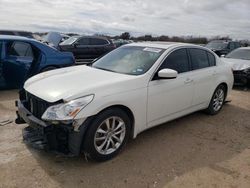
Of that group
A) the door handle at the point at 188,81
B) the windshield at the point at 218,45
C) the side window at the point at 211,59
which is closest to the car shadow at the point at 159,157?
the door handle at the point at 188,81

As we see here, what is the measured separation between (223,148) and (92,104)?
7.78 feet

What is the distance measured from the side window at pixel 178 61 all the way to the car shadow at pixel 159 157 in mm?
1153

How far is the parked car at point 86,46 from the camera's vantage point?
46.1 ft

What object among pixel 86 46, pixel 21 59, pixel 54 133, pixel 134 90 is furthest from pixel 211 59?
pixel 86 46

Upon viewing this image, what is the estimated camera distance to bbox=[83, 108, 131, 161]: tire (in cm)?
353

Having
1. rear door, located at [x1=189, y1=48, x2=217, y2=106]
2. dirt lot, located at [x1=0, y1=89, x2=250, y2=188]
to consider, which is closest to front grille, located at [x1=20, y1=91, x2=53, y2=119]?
dirt lot, located at [x1=0, y1=89, x2=250, y2=188]

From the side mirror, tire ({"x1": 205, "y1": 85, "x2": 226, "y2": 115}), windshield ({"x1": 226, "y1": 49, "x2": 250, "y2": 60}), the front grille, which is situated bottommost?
tire ({"x1": 205, "y1": 85, "x2": 226, "y2": 115})

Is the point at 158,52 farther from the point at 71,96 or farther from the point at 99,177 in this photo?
the point at 99,177

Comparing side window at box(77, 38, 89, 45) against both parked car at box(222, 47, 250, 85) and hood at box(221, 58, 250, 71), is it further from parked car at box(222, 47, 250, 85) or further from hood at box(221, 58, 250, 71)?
hood at box(221, 58, 250, 71)

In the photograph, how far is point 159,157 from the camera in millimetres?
4059

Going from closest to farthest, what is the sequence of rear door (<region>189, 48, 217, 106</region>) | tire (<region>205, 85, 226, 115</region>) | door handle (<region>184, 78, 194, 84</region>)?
door handle (<region>184, 78, 194, 84</region>)
rear door (<region>189, 48, 217, 106</region>)
tire (<region>205, 85, 226, 115</region>)

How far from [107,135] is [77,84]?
32.0 inches

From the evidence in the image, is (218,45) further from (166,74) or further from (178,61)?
(166,74)

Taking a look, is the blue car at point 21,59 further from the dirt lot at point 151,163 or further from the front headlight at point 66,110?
the front headlight at point 66,110
